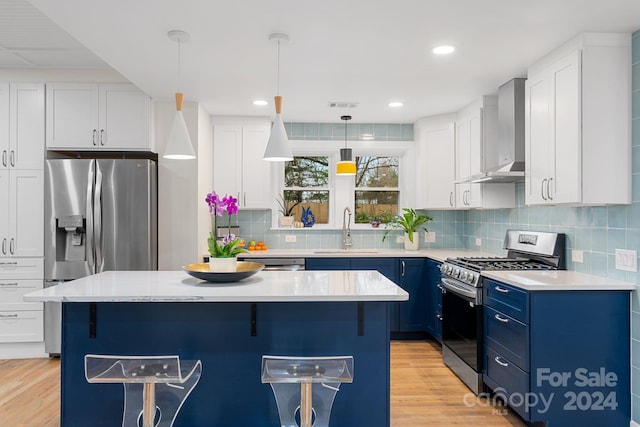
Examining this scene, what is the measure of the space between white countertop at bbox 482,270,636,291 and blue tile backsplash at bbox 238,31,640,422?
9 cm

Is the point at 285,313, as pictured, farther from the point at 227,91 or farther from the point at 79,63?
the point at 79,63

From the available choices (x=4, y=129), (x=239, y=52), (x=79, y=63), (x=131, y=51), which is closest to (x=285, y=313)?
(x=239, y=52)

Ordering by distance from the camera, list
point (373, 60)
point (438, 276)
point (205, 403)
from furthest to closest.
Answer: point (438, 276), point (373, 60), point (205, 403)

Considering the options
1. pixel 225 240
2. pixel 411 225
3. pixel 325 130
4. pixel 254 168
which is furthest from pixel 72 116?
pixel 411 225

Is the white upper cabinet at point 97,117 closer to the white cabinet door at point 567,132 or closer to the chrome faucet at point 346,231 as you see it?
the chrome faucet at point 346,231

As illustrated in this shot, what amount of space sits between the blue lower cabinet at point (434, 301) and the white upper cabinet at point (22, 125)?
3.89 meters


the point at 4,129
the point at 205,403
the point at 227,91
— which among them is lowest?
the point at 205,403

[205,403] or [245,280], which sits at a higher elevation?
[245,280]

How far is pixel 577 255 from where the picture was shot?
10.3 feet

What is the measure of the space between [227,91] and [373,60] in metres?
1.42

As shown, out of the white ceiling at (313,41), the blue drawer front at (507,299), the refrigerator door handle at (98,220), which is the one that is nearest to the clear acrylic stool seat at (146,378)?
the white ceiling at (313,41)

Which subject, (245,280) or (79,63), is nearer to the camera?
(245,280)

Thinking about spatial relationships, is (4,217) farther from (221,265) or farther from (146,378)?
(146,378)

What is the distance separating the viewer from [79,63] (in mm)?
3875
